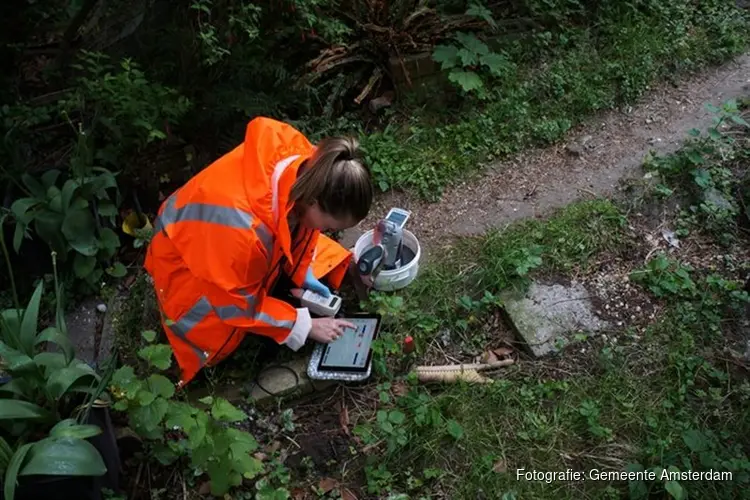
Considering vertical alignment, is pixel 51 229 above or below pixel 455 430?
above

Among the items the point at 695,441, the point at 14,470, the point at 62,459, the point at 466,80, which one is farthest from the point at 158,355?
the point at 466,80

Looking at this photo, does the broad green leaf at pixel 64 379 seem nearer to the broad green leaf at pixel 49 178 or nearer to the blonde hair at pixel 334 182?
the blonde hair at pixel 334 182

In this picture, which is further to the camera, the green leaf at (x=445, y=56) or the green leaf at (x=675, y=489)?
the green leaf at (x=445, y=56)

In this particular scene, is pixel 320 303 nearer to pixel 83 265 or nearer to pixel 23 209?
pixel 83 265

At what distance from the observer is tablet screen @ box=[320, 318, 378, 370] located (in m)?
2.79

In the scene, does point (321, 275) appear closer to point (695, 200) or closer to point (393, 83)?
point (393, 83)

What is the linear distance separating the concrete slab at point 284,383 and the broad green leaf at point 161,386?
24.9 inches

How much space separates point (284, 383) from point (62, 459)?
1028mm

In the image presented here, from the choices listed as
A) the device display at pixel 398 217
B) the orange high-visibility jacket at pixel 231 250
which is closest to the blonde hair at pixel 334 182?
the orange high-visibility jacket at pixel 231 250

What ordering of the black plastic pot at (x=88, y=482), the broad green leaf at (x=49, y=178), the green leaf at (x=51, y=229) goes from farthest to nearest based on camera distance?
the broad green leaf at (x=49, y=178) → the green leaf at (x=51, y=229) → the black plastic pot at (x=88, y=482)

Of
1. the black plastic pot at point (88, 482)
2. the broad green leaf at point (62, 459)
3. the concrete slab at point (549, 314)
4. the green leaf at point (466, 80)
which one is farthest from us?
the green leaf at point (466, 80)

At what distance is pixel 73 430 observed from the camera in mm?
2008

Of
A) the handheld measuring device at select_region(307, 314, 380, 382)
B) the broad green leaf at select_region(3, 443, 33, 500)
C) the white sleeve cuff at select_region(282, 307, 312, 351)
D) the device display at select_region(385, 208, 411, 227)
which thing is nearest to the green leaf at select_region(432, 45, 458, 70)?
the device display at select_region(385, 208, 411, 227)

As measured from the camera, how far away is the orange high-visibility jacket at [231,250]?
2406mm
